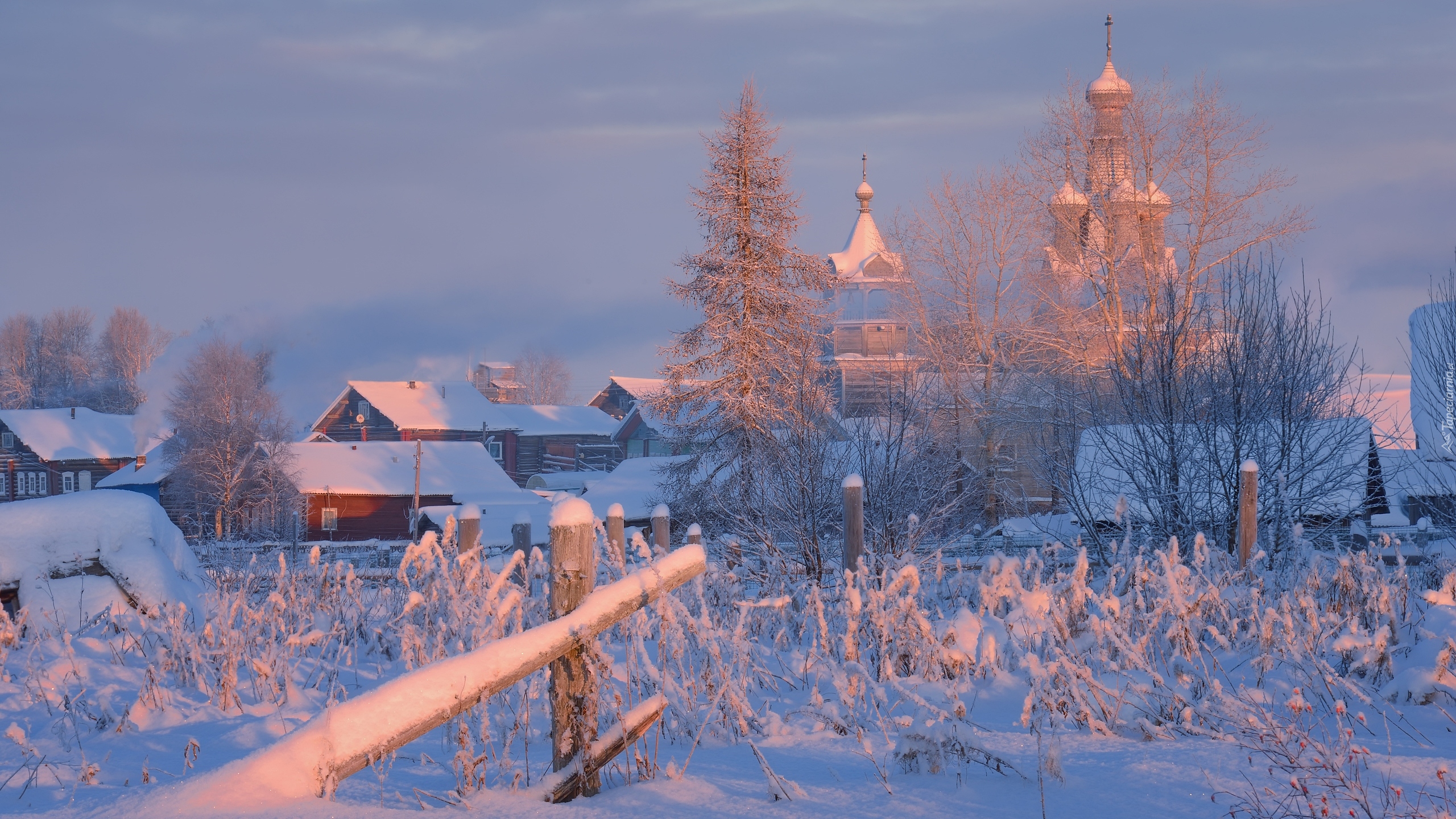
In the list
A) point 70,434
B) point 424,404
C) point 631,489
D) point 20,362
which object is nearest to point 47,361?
point 20,362

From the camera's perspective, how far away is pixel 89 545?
8492mm

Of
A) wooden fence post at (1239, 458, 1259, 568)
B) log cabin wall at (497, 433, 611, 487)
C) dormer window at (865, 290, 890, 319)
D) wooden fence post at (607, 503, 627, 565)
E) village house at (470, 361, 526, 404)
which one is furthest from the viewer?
village house at (470, 361, 526, 404)

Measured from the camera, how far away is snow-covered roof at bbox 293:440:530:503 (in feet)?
136

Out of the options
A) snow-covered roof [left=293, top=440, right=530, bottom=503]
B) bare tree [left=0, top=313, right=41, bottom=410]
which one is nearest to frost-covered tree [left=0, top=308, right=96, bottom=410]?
bare tree [left=0, top=313, right=41, bottom=410]

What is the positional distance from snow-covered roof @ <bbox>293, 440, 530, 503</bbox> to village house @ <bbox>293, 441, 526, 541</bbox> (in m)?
0.03

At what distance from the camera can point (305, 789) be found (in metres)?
3.29

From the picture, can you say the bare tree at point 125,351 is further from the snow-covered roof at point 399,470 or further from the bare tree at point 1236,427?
the bare tree at point 1236,427

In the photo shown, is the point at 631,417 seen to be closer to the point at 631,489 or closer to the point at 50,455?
the point at 631,489

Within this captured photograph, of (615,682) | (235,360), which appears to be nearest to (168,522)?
(615,682)

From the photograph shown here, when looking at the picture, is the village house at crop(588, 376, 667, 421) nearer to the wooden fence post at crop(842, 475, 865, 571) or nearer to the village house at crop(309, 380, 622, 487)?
the village house at crop(309, 380, 622, 487)

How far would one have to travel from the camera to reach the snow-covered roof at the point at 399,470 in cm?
4134

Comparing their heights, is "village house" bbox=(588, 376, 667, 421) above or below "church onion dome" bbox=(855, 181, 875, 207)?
below

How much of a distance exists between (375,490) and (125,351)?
→ 47108mm

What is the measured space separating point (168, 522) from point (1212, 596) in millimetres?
8285
